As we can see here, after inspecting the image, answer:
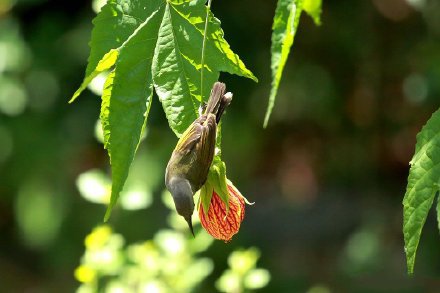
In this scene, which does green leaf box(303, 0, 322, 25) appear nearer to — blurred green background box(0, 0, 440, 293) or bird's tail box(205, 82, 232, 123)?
bird's tail box(205, 82, 232, 123)

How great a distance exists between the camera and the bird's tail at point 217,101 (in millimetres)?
781

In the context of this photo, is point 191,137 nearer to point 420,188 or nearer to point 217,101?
point 217,101

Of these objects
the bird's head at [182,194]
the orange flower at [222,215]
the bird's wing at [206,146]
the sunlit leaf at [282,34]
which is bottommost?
the orange flower at [222,215]

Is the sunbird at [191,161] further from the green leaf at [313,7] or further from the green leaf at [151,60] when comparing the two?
the green leaf at [313,7]

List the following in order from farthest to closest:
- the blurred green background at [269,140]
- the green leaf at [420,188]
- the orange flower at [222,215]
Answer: the blurred green background at [269,140] → the orange flower at [222,215] → the green leaf at [420,188]

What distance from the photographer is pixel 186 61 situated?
81 cm

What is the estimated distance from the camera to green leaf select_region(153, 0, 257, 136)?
31.5 inches

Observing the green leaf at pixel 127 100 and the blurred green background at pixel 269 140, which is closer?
the green leaf at pixel 127 100

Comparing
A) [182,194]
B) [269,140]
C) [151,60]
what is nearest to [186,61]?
[151,60]

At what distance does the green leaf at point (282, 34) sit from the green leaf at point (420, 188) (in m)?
0.14

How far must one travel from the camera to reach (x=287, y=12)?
0.84 meters

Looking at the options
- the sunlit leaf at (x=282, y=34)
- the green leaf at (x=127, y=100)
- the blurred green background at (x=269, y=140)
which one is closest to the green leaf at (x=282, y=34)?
the sunlit leaf at (x=282, y=34)

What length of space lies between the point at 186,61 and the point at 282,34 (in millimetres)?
90

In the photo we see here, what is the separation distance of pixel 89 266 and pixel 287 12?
28.0 inches
